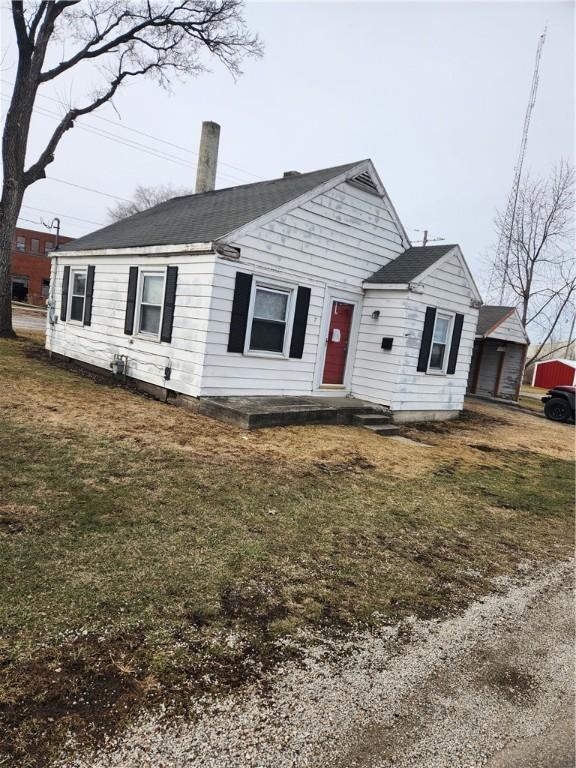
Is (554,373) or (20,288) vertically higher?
(20,288)

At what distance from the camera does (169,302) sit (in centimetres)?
877

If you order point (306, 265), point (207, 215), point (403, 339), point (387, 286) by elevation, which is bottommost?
point (403, 339)

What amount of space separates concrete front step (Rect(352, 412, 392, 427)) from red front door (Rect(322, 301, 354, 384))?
4.44 ft

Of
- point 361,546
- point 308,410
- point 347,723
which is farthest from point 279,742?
point 308,410

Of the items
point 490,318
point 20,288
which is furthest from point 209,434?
point 20,288

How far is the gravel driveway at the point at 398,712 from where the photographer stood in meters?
1.93

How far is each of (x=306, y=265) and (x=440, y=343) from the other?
12.6 ft

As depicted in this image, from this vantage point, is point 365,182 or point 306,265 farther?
point 365,182

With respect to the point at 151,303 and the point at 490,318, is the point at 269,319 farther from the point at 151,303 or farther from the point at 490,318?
the point at 490,318

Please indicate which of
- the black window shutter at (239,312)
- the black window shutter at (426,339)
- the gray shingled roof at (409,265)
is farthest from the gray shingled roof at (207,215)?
the black window shutter at (426,339)

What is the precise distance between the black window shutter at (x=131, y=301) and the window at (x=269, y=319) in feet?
8.66

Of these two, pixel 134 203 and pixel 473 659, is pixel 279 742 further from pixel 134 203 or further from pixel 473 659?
pixel 134 203

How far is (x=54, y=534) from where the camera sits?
3.43m

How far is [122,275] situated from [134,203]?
5256cm
